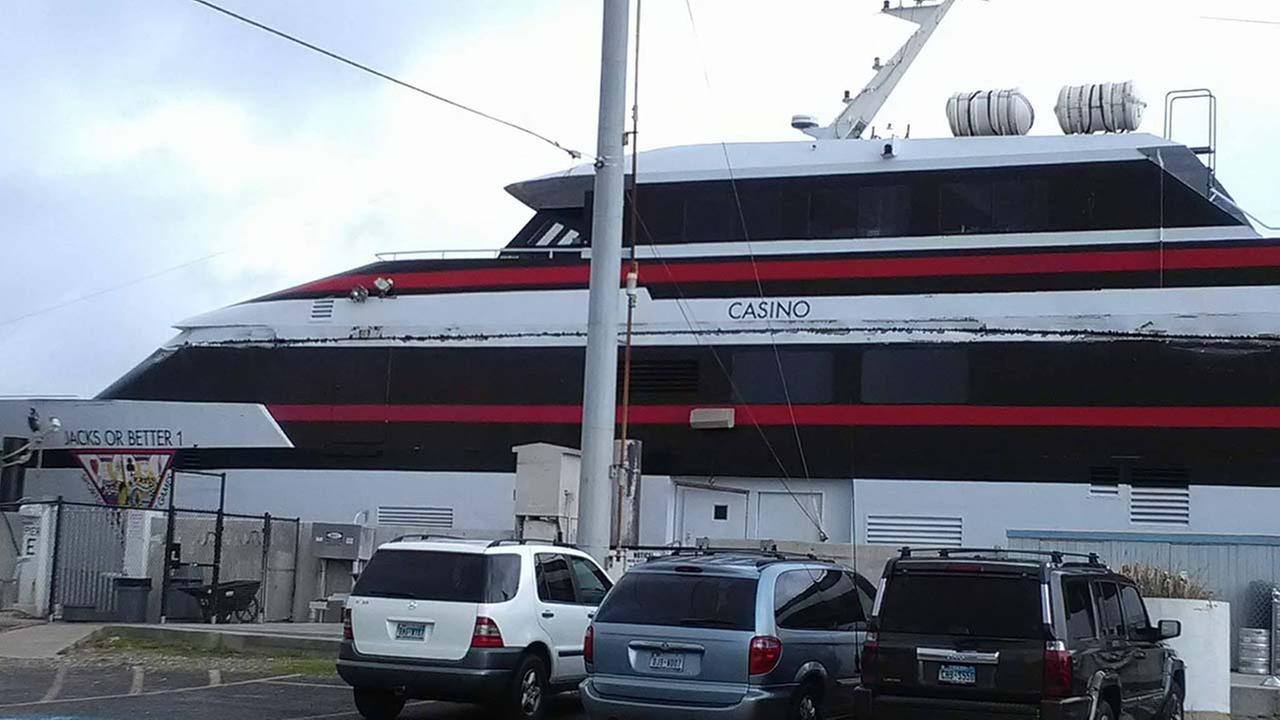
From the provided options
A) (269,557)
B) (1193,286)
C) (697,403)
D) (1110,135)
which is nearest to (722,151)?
(697,403)

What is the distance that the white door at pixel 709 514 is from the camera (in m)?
21.5

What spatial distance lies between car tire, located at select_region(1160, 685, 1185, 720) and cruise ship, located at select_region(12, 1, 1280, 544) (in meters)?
6.93

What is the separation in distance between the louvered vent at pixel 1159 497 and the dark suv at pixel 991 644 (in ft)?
29.2

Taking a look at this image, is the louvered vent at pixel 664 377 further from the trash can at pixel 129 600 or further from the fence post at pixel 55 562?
the fence post at pixel 55 562

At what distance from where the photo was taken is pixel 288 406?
2403cm

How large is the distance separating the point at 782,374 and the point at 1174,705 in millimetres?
9587

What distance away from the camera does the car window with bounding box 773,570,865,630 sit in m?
10.9

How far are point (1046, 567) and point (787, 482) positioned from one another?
11087 mm

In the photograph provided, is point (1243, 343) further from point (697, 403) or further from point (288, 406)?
point (288, 406)

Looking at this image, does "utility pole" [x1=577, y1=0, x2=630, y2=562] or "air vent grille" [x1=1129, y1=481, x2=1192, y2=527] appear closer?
"utility pole" [x1=577, y1=0, x2=630, y2=562]

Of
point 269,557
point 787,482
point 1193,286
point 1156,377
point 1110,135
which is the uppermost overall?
point 1110,135

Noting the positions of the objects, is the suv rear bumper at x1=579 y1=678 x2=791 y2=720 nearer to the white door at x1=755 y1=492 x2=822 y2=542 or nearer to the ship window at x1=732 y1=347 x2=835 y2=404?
the white door at x1=755 y1=492 x2=822 y2=542

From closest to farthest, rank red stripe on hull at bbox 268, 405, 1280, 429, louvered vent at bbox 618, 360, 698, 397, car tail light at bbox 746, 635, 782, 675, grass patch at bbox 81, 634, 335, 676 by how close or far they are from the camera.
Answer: car tail light at bbox 746, 635, 782, 675
grass patch at bbox 81, 634, 335, 676
red stripe on hull at bbox 268, 405, 1280, 429
louvered vent at bbox 618, 360, 698, 397

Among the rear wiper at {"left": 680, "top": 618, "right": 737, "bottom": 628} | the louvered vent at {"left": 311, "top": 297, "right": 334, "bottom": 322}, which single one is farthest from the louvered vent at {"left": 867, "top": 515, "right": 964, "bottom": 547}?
the rear wiper at {"left": 680, "top": 618, "right": 737, "bottom": 628}
